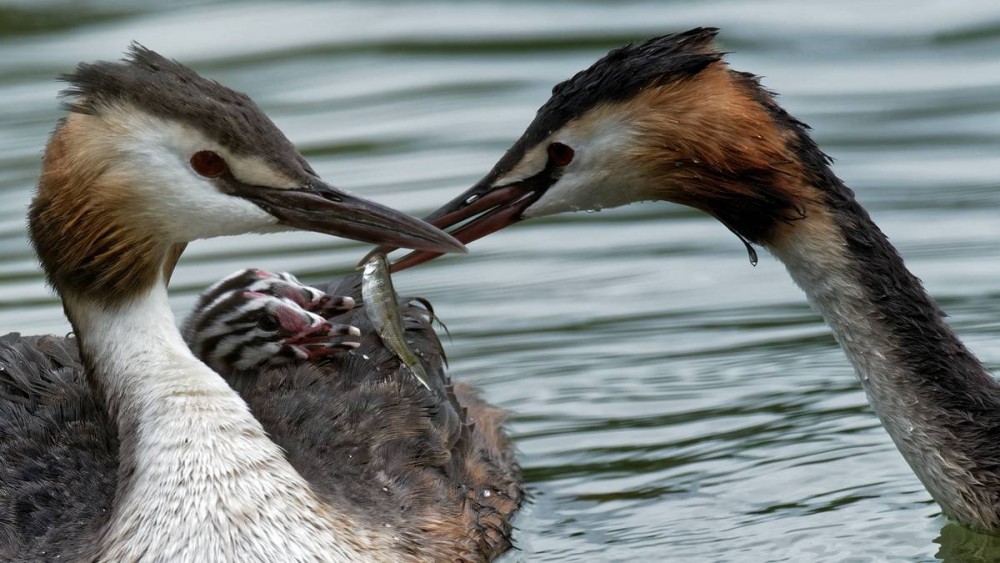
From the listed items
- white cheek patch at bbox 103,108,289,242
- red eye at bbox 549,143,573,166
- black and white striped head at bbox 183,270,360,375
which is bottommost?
black and white striped head at bbox 183,270,360,375

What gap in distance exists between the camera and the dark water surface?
7.41m

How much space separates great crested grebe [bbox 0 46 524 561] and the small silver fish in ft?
2.27

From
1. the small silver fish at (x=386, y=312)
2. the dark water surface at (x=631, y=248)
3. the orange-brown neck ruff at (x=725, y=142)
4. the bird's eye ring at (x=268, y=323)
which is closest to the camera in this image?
the orange-brown neck ruff at (x=725, y=142)

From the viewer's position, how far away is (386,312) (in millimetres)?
6957

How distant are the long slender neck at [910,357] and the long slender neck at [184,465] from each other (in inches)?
70.4

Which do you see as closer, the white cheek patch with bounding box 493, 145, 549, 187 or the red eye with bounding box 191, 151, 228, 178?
the red eye with bounding box 191, 151, 228, 178

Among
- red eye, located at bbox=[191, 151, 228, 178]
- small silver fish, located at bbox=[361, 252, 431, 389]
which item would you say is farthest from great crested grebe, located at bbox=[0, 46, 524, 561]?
small silver fish, located at bbox=[361, 252, 431, 389]

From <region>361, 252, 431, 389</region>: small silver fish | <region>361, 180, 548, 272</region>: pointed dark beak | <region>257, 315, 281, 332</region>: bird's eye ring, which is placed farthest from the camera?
<region>257, 315, 281, 332</region>: bird's eye ring

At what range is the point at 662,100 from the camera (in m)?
6.54

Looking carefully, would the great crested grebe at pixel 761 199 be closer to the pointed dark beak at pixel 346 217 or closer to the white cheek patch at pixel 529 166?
the white cheek patch at pixel 529 166

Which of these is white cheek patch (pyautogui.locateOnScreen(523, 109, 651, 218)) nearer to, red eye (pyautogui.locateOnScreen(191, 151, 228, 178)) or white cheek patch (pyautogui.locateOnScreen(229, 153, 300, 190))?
white cheek patch (pyautogui.locateOnScreen(229, 153, 300, 190))

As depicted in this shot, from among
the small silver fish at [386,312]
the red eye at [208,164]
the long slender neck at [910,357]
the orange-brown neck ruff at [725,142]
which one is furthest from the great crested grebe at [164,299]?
the long slender neck at [910,357]

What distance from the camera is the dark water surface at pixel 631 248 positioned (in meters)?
7.41

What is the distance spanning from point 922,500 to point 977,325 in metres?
1.65
